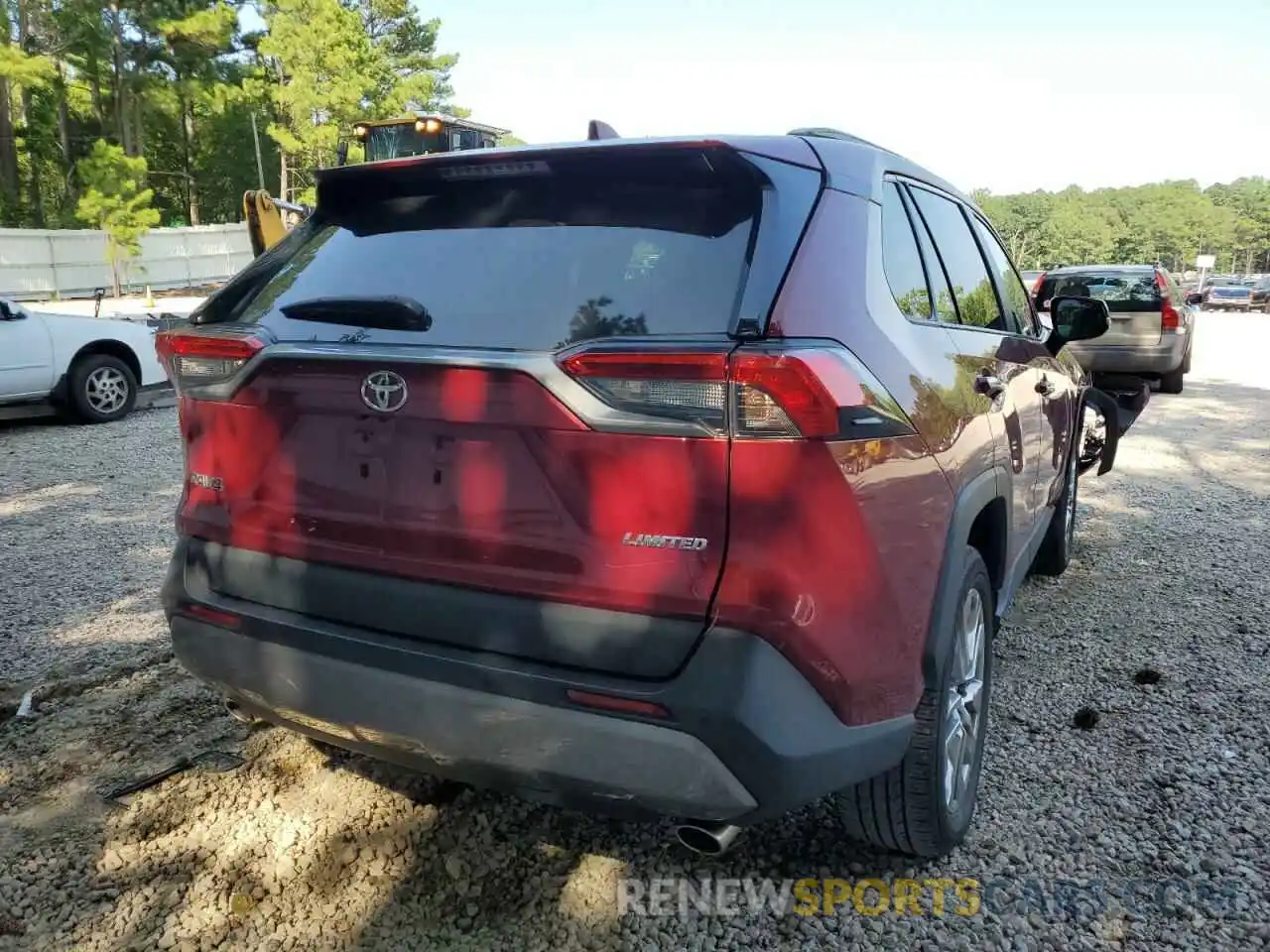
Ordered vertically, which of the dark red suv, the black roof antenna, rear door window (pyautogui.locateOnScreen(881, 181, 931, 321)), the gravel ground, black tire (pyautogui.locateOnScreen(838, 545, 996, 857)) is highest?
the black roof antenna

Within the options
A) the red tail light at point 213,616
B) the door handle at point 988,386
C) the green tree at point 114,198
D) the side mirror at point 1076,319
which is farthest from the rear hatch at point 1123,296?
the green tree at point 114,198

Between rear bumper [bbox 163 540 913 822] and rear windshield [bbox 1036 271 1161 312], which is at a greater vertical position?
rear windshield [bbox 1036 271 1161 312]

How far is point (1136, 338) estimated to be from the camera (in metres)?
11.8

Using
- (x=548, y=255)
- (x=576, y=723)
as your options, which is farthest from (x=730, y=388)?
(x=576, y=723)

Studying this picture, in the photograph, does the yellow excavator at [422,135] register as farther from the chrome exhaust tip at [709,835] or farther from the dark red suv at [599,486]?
the chrome exhaust tip at [709,835]

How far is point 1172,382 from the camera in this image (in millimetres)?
12055

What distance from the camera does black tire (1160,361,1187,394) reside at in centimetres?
1196

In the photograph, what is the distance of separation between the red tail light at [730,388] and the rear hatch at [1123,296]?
35.6ft

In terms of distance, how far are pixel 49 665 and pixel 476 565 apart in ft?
8.89

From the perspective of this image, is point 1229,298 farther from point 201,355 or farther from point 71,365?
point 201,355

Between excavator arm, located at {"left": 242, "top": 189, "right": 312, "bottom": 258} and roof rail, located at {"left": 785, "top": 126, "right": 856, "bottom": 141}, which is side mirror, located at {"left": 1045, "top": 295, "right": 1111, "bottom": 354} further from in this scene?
excavator arm, located at {"left": 242, "top": 189, "right": 312, "bottom": 258}

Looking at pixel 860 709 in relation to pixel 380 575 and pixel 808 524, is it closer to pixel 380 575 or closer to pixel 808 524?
pixel 808 524

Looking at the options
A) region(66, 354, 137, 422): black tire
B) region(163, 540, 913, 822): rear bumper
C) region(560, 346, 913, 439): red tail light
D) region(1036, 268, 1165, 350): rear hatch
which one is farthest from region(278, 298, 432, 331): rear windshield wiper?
region(1036, 268, 1165, 350): rear hatch

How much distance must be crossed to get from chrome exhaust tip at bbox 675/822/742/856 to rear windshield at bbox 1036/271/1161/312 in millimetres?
11296
